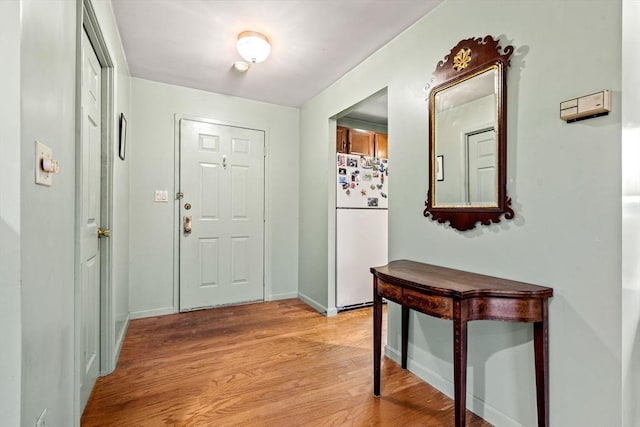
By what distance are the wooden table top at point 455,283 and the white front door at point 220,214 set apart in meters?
2.09

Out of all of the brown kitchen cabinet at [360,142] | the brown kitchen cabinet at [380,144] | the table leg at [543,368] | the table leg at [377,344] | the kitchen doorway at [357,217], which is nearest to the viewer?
the table leg at [543,368]

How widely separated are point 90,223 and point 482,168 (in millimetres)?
2180

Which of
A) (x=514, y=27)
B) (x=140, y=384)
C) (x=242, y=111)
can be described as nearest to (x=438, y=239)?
(x=514, y=27)

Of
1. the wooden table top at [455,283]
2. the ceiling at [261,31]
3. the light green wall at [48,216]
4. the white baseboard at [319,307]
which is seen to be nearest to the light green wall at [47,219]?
the light green wall at [48,216]

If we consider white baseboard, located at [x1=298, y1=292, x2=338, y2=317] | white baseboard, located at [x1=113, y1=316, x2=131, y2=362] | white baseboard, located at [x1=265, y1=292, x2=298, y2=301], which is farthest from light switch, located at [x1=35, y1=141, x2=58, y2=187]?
white baseboard, located at [x1=265, y1=292, x2=298, y2=301]

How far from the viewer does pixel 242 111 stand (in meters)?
3.52

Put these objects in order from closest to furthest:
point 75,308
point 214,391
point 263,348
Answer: point 75,308 → point 214,391 → point 263,348

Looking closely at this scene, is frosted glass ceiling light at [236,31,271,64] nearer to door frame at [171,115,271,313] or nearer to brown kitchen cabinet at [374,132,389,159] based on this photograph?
door frame at [171,115,271,313]

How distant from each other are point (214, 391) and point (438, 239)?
1.63m

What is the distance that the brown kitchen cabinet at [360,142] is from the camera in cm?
368

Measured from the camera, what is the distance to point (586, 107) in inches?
47.7

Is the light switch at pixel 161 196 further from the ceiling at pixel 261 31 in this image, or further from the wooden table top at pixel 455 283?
the wooden table top at pixel 455 283

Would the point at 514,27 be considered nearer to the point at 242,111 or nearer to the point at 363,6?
the point at 363,6

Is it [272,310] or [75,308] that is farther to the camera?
[272,310]
